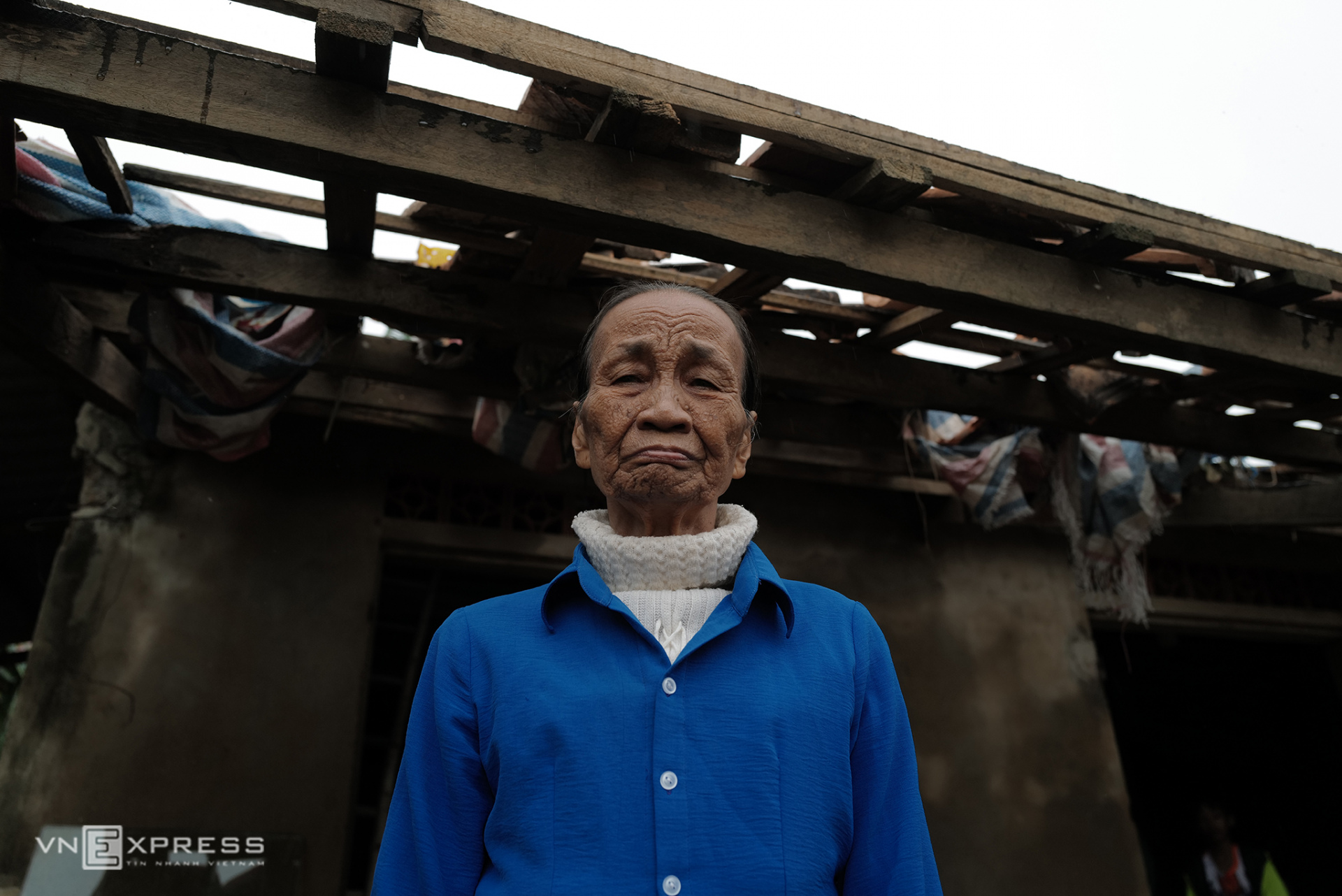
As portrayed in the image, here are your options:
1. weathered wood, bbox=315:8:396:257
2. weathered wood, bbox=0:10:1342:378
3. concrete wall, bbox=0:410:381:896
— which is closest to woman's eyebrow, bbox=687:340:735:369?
Answer: weathered wood, bbox=0:10:1342:378

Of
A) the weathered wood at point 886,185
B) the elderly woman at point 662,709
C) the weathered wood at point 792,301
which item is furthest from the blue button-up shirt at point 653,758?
the weathered wood at point 792,301

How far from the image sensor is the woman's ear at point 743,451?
154 cm

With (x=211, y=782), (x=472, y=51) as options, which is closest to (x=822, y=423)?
(x=472, y=51)

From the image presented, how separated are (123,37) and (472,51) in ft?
2.57

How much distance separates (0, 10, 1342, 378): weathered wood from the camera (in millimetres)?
2059

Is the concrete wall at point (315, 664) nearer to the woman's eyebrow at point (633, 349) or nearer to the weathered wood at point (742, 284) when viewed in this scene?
the weathered wood at point (742, 284)

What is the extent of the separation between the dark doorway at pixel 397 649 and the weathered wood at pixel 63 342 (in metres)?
1.52

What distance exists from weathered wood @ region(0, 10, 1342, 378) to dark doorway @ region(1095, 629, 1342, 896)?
5.77 m

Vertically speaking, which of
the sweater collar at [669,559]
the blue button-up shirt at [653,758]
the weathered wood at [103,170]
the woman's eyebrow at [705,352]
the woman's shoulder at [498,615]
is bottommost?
the blue button-up shirt at [653,758]

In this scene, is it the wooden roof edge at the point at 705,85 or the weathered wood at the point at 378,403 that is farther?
the weathered wood at the point at 378,403

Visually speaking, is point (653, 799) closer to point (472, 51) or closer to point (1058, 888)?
point (472, 51)

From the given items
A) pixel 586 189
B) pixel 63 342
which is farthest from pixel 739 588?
pixel 63 342

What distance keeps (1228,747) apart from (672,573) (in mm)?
9663

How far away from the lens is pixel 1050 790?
5.12m
